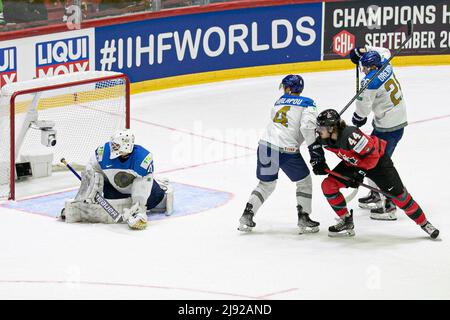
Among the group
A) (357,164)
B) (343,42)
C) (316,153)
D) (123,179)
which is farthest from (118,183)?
(343,42)

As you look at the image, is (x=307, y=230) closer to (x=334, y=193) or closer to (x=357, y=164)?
(x=334, y=193)

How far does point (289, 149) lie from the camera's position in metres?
8.85

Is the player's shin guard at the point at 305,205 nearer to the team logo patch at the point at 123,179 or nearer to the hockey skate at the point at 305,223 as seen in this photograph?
the hockey skate at the point at 305,223

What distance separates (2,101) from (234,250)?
2.99 m

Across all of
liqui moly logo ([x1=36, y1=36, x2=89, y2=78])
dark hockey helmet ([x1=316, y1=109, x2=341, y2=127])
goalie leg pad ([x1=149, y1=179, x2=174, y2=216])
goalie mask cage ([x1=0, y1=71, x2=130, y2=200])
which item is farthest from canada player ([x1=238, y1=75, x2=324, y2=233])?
liqui moly logo ([x1=36, y1=36, x2=89, y2=78])

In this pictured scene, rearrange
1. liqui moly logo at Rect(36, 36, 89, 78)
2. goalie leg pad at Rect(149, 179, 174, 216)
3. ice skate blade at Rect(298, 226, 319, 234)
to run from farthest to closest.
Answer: liqui moly logo at Rect(36, 36, 89, 78) → goalie leg pad at Rect(149, 179, 174, 216) → ice skate blade at Rect(298, 226, 319, 234)

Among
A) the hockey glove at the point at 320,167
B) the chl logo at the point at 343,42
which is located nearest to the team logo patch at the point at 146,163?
the hockey glove at the point at 320,167

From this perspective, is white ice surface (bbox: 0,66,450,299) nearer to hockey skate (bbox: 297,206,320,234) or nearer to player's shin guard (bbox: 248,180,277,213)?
hockey skate (bbox: 297,206,320,234)

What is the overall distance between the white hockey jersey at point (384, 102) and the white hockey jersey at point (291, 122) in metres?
0.73

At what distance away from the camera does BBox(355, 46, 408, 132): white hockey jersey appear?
9.43 metres

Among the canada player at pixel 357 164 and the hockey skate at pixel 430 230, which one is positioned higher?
Answer: the canada player at pixel 357 164

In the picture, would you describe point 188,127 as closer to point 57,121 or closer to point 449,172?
point 57,121

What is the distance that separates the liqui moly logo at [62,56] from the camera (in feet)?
44.3

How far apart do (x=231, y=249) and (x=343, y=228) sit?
897mm
